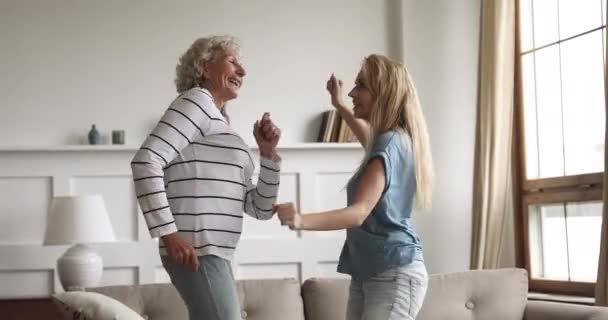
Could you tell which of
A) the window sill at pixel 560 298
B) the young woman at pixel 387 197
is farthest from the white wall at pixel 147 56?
the young woman at pixel 387 197

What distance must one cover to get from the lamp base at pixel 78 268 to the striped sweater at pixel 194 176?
2366 millimetres

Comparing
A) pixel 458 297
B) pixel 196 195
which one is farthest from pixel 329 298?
pixel 196 195

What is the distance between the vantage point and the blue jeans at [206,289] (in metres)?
2.18

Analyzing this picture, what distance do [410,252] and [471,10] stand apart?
126 inches

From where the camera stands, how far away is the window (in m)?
4.40

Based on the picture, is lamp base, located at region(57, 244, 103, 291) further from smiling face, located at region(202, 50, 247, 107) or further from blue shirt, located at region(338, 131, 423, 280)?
blue shirt, located at region(338, 131, 423, 280)

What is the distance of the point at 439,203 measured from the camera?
17.3 ft

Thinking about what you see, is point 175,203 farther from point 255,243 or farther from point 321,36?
point 321,36

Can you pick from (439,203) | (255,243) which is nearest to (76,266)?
(255,243)

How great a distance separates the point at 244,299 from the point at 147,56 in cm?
196

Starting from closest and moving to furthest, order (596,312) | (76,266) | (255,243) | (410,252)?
(410,252)
(596,312)
(76,266)
(255,243)

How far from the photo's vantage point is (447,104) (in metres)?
5.29

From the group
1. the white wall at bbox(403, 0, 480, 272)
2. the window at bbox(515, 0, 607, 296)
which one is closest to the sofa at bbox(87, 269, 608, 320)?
the window at bbox(515, 0, 607, 296)

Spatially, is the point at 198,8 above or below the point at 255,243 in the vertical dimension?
above
